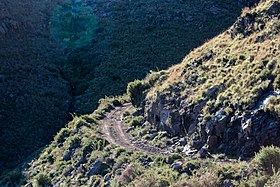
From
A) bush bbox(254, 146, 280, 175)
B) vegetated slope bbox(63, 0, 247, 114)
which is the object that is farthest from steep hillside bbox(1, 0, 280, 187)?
vegetated slope bbox(63, 0, 247, 114)

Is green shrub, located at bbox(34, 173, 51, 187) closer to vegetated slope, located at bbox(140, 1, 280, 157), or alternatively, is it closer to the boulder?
vegetated slope, located at bbox(140, 1, 280, 157)

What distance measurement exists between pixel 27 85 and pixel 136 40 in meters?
13.2

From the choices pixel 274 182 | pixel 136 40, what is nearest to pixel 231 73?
pixel 274 182

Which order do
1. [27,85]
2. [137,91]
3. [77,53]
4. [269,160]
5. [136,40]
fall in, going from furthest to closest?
[77,53]
[136,40]
[27,85]
[137,91]
[269,160]

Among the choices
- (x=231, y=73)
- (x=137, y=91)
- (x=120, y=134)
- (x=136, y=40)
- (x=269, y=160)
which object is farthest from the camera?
(x=136, y=40)

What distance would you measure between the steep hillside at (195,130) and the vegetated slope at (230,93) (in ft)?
0.14

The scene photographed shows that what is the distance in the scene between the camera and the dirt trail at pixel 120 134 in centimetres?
2320

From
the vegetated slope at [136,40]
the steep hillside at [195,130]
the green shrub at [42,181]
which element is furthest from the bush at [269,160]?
the vegetated slope at [136,40]

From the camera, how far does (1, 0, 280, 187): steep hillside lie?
58.4 ft

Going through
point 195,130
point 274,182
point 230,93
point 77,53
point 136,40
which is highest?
point 77,53

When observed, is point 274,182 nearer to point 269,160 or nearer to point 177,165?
point 269,160

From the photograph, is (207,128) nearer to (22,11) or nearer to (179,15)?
(179,15)

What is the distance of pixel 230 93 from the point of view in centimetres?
2077

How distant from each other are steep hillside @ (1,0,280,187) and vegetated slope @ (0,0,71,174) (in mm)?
6228
